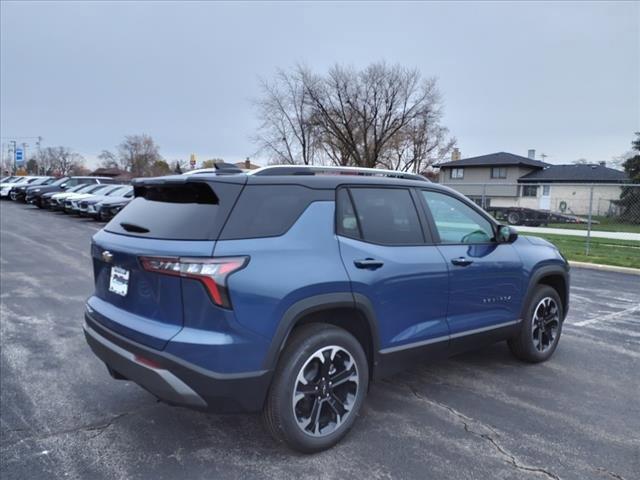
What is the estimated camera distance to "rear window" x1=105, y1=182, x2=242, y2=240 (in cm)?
279

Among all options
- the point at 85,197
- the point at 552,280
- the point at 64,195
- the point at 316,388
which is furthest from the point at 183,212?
the point at 64,195

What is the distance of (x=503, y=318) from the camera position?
13.9 ft

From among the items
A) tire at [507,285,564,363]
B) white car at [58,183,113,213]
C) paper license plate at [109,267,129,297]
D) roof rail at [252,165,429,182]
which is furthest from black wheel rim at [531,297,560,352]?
white car at [58,183,113,213]

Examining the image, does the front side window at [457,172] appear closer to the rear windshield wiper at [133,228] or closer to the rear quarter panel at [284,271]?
the rear quarter panel at [284,271]

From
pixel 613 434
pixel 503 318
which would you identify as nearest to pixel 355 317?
pixel 503 318

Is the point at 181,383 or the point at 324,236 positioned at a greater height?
the point at 324,236

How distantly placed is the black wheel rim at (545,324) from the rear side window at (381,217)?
1.80 m

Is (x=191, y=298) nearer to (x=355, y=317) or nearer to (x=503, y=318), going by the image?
(x=355, y=317)

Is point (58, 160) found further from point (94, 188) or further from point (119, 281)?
point (119, 281)

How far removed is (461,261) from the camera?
12.5 feet

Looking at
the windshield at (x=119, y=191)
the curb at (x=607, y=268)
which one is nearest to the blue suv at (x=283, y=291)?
the curb at (x=607, y=268)

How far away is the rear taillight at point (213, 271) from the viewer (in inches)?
103

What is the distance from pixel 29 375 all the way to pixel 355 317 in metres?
2.98

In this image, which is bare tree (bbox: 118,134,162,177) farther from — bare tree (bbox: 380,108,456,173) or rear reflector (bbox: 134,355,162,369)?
rear reflector (bbox: 134,355,162,369)
